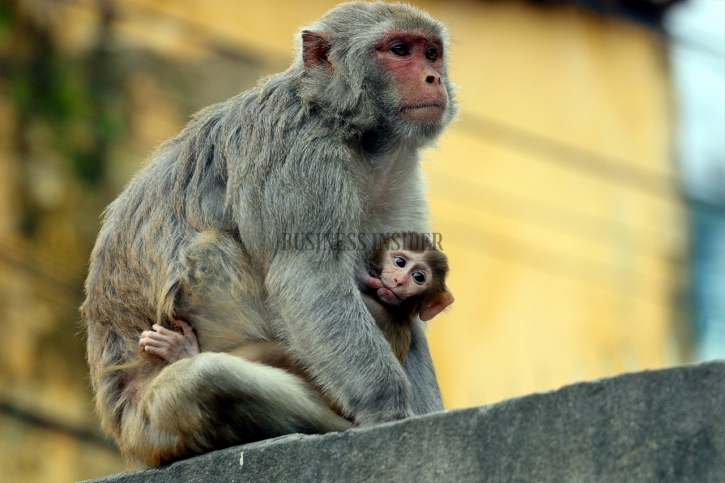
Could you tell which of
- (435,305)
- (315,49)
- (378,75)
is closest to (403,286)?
(435,305)

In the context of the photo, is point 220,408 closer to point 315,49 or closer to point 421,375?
point 421,375

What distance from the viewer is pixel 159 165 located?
5891 millimetres

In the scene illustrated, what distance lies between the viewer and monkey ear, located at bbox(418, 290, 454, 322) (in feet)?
19.5

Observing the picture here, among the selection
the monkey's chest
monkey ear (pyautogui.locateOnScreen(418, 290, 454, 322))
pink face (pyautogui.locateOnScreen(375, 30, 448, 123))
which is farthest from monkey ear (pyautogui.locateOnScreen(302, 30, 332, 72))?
monkey ear (pyautogui.locateOnScreen(418, 290, 454, 322))

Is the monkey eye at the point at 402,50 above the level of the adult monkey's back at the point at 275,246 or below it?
above

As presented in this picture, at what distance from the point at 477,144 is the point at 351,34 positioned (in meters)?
8.43

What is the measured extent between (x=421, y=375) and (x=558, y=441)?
215 centimetres

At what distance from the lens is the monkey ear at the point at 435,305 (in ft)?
19.5

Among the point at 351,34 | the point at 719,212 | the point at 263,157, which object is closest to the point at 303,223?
the point at 263,157

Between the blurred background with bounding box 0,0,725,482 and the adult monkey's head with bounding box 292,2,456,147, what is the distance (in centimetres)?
→ 553

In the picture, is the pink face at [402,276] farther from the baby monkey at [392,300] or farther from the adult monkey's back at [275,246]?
the adult monkey's back at [275,246]

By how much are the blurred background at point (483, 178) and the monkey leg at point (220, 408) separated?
21.6ft

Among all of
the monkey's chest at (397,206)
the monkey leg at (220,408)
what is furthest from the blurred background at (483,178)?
the monkey leg at (220,408)

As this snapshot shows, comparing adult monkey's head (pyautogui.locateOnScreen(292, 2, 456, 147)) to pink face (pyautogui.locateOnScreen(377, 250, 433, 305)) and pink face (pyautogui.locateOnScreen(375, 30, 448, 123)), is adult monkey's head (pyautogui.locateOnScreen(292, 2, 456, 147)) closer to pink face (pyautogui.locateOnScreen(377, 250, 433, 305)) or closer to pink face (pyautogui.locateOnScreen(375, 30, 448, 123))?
pink face (pyautogui.locateOnScreen(375, 30, 448, 123))
